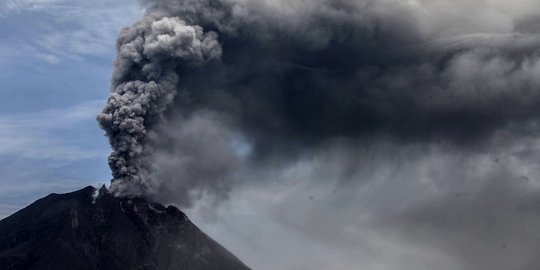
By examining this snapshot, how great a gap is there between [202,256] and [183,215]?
5.18 m

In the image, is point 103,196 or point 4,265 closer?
point 4,265

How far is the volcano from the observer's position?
213 feet

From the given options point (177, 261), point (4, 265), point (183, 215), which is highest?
point (183, 215)

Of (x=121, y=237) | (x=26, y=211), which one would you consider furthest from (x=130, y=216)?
(x=26, y=211)

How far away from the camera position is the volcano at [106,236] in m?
64.9

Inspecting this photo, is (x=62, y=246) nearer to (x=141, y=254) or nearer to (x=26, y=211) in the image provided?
(x=141, y=254)

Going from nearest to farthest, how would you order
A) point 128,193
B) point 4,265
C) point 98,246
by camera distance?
point 4,265 < point 128,193 < point 98,246

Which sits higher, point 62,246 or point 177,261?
point 177,261

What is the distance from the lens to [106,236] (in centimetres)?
6906

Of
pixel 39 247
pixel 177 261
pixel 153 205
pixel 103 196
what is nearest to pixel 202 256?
pixel 177 261

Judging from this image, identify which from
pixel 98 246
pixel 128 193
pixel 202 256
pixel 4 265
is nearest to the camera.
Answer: pixel 4 265

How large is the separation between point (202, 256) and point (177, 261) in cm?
336

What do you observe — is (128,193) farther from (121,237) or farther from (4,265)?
(4,265)

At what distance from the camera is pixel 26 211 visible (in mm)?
75500
